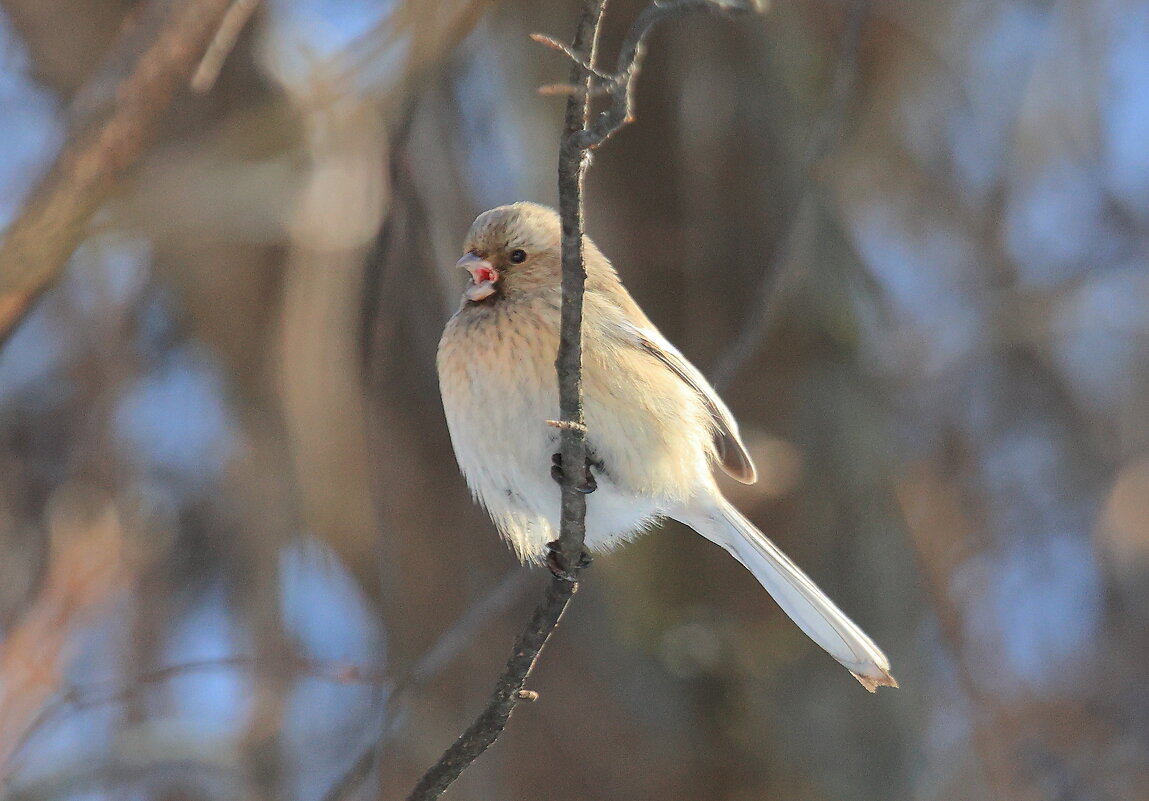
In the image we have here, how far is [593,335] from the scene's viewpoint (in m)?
3.47

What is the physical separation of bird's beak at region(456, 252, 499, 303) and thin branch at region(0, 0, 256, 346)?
3.72 feet

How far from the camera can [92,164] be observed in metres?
2.42

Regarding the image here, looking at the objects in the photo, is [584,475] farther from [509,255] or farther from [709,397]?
[709,397]

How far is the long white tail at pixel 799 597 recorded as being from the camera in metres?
3.60

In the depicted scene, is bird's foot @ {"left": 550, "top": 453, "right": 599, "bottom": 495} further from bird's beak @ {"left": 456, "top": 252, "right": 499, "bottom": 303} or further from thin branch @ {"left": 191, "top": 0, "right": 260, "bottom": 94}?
thin branch @ {"left": 191, "top": 0, "right": 260, "bottom": 94}

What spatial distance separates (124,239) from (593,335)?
62.8 inches

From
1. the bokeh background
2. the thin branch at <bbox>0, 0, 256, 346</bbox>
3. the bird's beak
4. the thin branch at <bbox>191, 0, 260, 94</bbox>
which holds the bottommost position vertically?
the bokeh background

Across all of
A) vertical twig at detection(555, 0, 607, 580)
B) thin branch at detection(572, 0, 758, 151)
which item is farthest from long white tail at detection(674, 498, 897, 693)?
thin branch at detection(572, 0, 758, 151)

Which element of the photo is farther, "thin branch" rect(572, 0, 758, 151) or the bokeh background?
the bokeh background

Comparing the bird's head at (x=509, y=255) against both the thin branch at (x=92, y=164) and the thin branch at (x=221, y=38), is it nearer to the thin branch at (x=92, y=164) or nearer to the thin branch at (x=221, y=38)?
the thin branch at (x=221, y=38)

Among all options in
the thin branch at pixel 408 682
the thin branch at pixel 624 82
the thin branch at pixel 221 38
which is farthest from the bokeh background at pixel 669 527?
the thin branch at pixel 624 82

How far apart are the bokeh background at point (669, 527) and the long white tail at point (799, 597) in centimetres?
116

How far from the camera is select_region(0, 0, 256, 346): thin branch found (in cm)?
229

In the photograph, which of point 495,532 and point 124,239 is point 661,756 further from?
point 124,239
